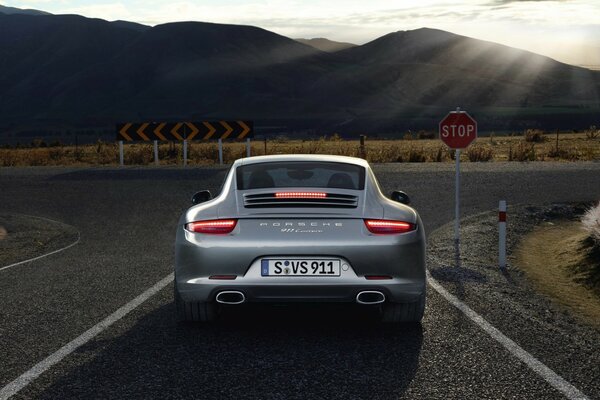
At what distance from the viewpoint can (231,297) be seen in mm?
6414

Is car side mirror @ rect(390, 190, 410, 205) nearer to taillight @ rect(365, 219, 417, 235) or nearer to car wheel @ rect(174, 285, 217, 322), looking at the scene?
taillight @ rect(365, 219, 417, 235)

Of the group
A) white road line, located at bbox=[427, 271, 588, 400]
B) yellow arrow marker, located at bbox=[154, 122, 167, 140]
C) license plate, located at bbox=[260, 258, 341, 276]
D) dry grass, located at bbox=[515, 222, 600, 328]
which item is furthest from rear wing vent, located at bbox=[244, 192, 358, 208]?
yellow arrow marker, located at bbox=[154, 122, 167, 140]

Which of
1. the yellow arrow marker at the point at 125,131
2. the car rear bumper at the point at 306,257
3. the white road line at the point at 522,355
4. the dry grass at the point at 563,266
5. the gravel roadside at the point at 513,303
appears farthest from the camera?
the yellow arrow marker at the point at 125,131

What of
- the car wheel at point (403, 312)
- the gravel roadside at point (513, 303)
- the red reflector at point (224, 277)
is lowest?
the gravel roadside at point (513, 303)

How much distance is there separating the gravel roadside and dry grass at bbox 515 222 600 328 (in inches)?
8.5

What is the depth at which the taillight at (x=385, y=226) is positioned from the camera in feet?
21.0

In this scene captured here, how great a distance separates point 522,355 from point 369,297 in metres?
1.19

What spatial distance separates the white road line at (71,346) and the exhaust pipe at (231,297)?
1.09 m

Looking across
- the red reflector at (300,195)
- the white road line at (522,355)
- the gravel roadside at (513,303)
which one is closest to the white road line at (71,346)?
the red reflector at (300,195)

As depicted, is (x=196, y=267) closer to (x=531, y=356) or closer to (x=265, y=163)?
(x=265, y=163)

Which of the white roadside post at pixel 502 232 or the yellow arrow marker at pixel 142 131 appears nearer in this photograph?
the white roadside post at pixel 502 232

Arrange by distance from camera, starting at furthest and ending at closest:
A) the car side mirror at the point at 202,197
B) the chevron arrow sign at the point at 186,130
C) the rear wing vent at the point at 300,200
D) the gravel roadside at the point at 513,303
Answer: the chevron arrow sign at the point at 186,130, the car side mirror at the point at 202,197, the rear wing vent at the point at 300,200, the gravel roadside at the point at 513,303

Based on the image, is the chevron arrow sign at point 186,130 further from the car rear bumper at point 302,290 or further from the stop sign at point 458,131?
the car rear bumper at point 302,290

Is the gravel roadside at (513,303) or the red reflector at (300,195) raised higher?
the red reflector at (300,195)
